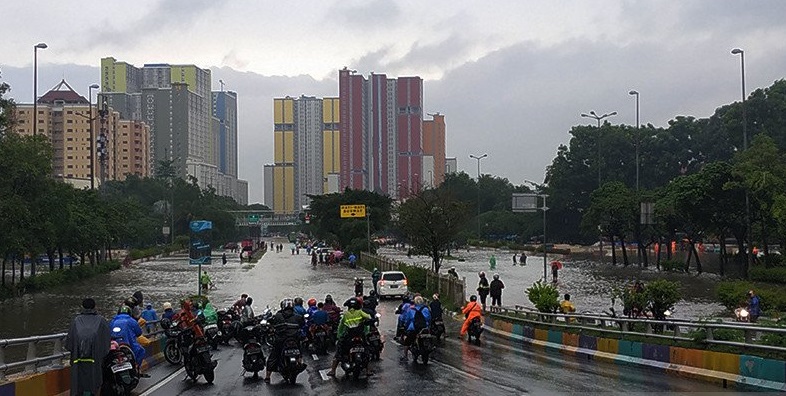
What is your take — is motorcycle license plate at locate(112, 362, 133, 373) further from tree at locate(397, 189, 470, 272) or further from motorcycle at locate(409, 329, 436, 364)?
tree at locate(397, 189, 470, 272)

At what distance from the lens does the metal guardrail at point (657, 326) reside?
47.8ft

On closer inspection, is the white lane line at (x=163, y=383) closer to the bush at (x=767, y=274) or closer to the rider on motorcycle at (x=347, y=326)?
the rider on motorcycle at (x=347, y=326)

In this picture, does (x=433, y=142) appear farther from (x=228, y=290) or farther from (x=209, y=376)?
(x=209, y=376)

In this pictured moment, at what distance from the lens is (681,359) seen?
16.2 meters

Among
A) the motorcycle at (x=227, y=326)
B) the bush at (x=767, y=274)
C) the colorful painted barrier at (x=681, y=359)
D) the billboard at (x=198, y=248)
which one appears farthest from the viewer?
the bush at (x=767, y=274)

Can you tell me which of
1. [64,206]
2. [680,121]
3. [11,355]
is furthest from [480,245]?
[11,355]

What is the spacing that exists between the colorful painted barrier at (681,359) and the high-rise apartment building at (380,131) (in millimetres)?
143836

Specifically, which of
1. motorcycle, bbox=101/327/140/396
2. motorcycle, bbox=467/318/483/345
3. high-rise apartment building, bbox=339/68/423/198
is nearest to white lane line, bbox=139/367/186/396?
motorcycle, bbox=101/327/140/396

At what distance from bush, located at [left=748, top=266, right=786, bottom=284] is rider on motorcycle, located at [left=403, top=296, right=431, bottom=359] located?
34.5m

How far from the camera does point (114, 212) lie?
76.4 metres

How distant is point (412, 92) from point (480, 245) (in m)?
53.4

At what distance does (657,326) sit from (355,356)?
704 centimetres

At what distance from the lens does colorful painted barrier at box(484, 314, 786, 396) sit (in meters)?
13.7

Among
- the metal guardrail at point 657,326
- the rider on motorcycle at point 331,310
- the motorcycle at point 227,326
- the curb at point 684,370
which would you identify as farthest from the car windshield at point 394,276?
the curb at point 684,370
